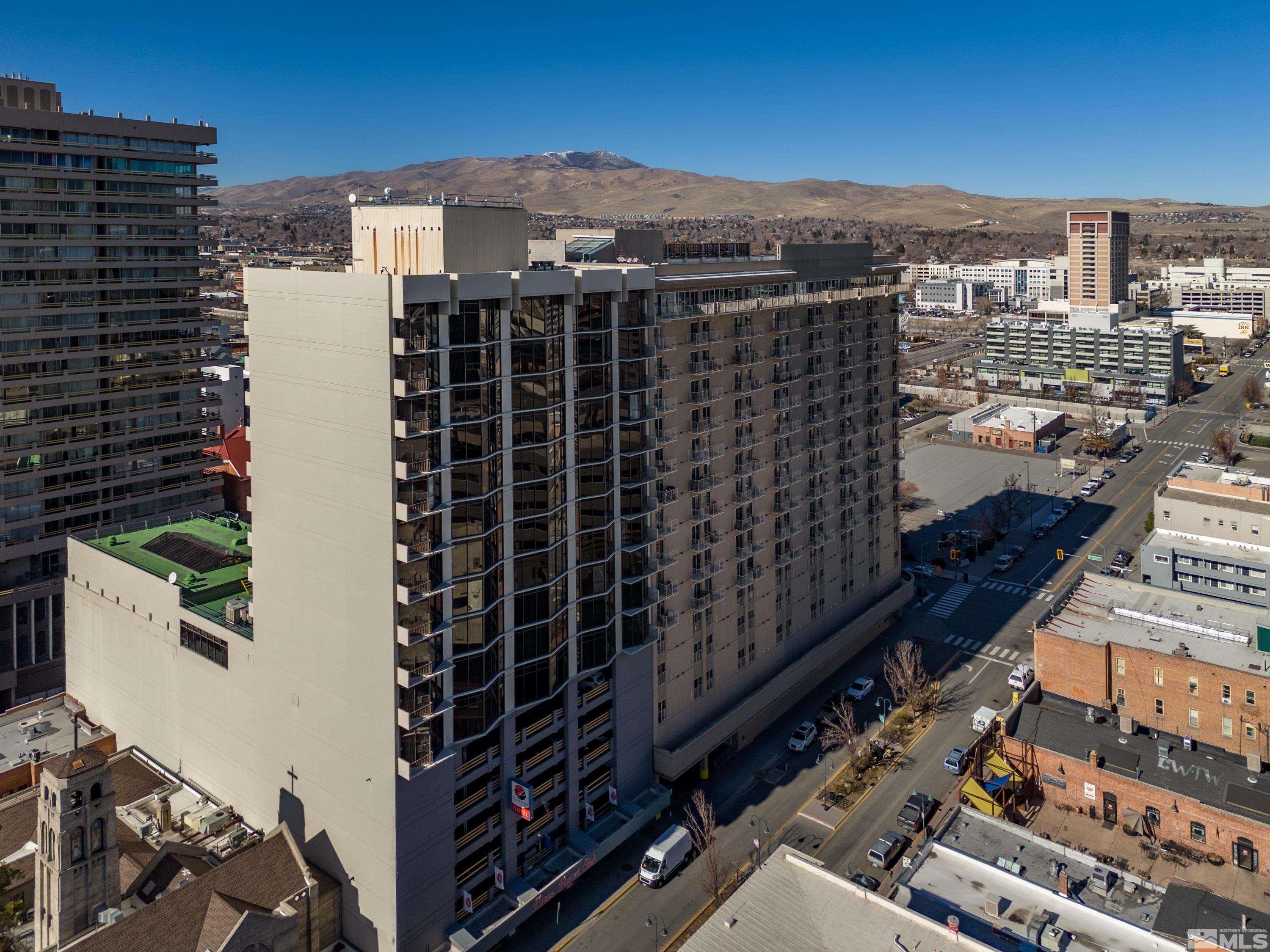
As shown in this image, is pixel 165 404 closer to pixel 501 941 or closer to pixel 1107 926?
pixel 501 941

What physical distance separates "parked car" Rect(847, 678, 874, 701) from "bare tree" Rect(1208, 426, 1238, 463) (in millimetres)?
73400

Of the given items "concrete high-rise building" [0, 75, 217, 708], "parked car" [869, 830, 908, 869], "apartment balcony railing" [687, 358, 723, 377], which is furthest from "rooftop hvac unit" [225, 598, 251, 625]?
"parked car" [869, 830, 908, 869]

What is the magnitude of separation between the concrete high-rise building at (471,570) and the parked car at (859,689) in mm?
4169

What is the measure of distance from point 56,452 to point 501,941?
4338 cm

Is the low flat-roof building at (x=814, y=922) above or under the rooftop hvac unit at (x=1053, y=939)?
above

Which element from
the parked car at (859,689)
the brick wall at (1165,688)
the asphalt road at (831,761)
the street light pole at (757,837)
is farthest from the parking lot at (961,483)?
the street light pole at (757,837)

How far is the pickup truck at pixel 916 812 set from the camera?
40.1 meters

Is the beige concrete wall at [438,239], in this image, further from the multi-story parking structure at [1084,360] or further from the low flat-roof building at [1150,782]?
the multi-story parking structure at [1084,360]

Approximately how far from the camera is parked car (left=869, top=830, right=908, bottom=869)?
124 feet

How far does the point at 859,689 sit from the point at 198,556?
121 ft

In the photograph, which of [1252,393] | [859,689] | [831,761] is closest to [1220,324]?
[1252,393]

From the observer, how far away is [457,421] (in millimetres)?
30859

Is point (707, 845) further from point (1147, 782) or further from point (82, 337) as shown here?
point (82, 337)

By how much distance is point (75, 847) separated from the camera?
96.0ft
